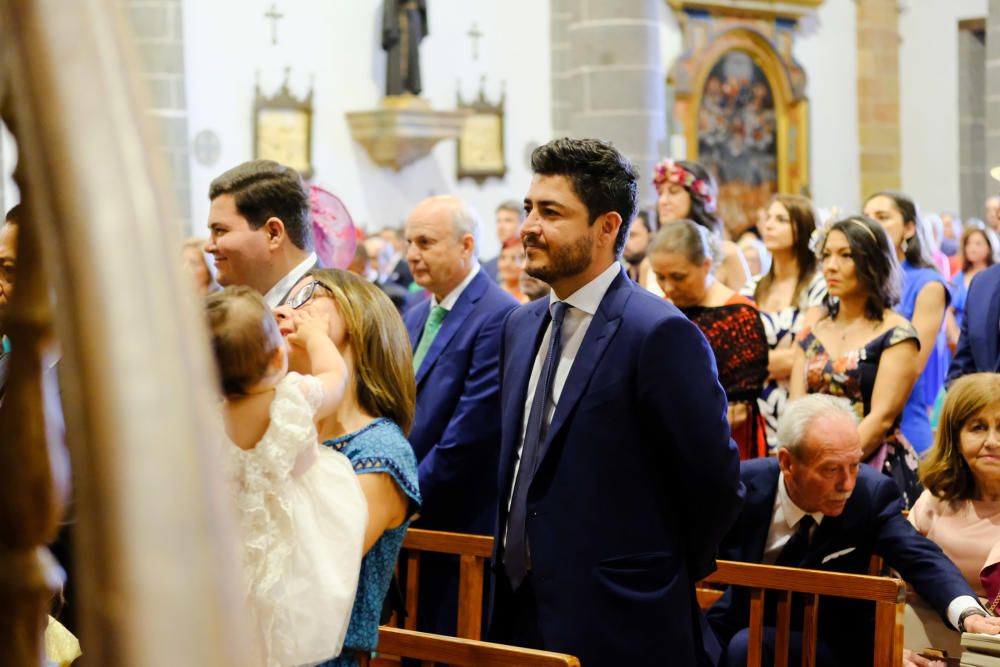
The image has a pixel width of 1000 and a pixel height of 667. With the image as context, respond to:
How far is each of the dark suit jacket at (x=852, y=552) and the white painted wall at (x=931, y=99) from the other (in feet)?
51.1

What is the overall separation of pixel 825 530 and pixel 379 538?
148cm

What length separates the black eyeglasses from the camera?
2.82m

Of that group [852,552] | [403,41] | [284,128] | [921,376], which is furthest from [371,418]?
[403,41]

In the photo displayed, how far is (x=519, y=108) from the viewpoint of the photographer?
15.5 metres

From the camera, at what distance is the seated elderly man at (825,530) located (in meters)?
3.52

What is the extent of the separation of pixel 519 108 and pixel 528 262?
500 inches

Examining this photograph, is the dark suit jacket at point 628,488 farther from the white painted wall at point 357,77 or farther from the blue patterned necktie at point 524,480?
the white painted wall at point 357,77

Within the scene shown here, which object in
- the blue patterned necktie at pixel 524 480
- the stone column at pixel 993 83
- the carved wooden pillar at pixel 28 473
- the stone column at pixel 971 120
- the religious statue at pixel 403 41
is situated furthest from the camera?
the stone column at pixel 971 120

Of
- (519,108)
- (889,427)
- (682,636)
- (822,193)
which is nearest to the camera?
(682,636)

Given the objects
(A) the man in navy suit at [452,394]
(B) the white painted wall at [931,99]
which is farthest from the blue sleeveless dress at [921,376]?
(B) the white painted wall at [931,99]

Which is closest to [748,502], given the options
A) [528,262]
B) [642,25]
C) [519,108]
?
[528,262]

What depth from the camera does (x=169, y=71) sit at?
40.8 feet

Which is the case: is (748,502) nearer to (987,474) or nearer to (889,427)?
(987,474)

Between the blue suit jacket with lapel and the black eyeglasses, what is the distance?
139cm
